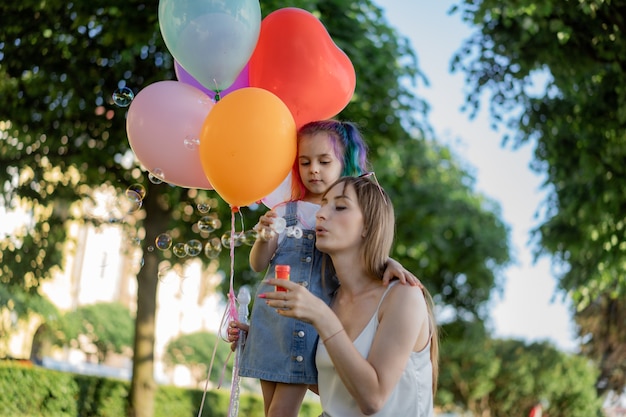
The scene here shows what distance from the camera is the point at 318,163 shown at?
298 centimetres

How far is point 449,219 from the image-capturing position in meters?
16.8

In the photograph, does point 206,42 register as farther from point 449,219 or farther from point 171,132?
point 449,219

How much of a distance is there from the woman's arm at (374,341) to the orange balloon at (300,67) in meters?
1.33

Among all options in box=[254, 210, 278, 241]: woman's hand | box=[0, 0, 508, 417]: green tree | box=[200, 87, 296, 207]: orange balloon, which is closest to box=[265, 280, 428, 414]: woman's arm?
box=[254, 210, 278, 241]: woman's hand

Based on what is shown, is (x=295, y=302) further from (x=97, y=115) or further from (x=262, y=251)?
(x=97, y=115)

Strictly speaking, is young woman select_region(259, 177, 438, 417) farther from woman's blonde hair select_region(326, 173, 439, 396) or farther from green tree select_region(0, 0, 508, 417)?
green tree select_region(0, 0, 508, 417)

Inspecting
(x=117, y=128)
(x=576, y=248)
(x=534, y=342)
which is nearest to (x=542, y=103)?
(x=576, y=248)

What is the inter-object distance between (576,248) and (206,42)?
7982mm

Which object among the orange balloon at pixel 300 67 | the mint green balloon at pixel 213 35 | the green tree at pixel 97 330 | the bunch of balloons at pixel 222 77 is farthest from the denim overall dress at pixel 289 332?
the green tree at pixel 97 330

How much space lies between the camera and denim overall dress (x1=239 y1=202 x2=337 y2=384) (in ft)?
9.08

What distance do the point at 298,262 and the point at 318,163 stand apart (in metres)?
0.38

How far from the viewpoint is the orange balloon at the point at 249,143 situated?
2.98 m

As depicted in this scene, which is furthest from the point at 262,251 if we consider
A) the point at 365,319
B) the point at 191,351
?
the point at 191,351

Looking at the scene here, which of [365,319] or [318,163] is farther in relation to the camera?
[318,163]
